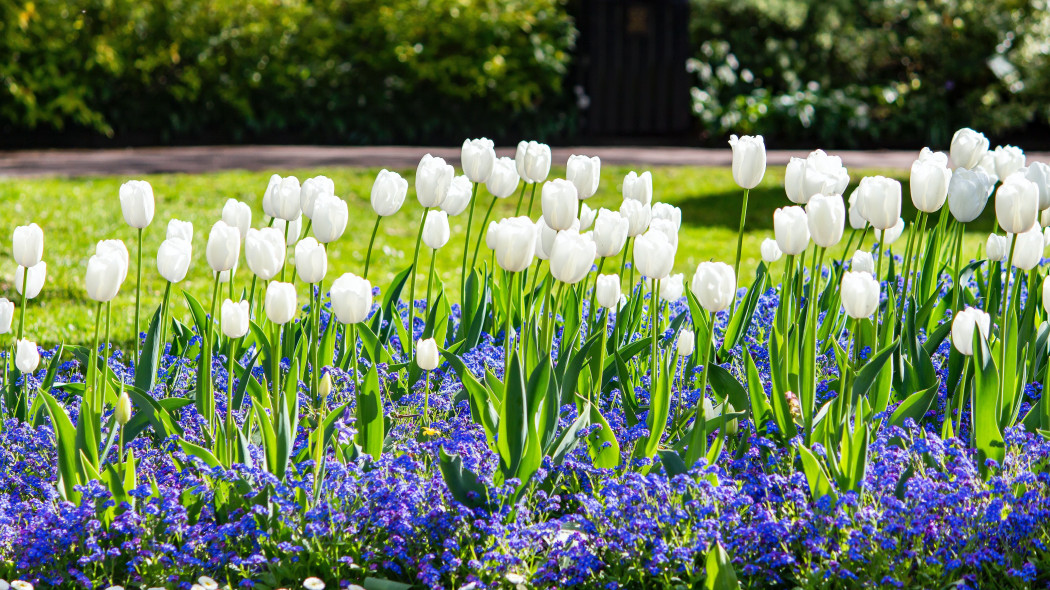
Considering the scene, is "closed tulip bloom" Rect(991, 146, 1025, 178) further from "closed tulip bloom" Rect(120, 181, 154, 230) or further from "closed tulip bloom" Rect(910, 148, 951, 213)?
"closed tulip bloom" Rect(120, 181, 154, 230)

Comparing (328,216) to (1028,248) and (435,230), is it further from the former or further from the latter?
(1028,248)

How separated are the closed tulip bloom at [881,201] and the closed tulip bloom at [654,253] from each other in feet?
1.57

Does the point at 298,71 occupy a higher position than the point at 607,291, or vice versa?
the point at 298,71

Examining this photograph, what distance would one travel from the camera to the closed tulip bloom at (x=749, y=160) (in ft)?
7.73

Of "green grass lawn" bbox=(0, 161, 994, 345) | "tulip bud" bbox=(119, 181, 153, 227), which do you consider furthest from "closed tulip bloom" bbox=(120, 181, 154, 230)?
"green grass lawn" bbox=(0, 161, 994, 345)

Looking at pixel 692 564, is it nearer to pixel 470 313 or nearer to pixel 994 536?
pixel 994 536

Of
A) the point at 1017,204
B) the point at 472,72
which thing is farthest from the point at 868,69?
the point at 1017,204

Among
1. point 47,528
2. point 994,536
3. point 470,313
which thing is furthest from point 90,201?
point 994,536

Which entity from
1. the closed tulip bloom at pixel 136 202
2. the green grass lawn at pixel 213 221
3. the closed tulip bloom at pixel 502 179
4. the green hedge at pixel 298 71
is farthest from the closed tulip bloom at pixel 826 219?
the green hedge at pixel 298 71

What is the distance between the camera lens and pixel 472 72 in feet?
36.2

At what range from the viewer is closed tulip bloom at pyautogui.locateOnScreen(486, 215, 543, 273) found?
6.57 ft

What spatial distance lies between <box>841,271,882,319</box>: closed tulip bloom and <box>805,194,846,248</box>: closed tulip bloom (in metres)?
0.09

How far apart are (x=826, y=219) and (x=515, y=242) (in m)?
0.64

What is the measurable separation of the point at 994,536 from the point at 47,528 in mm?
1899
